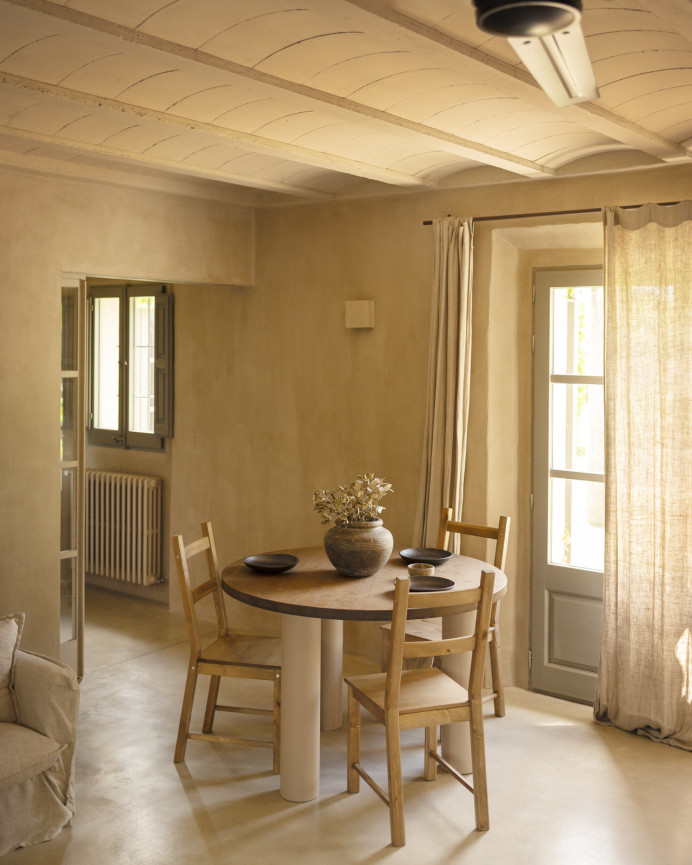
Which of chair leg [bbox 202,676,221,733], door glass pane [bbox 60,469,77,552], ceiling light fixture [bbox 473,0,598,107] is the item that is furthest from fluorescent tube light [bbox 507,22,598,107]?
door glass pane [bbox 60,469,77,552]

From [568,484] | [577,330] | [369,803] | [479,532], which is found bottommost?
[369,803]

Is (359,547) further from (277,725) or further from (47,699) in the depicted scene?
(47,699)

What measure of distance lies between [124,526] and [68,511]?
1775 mm

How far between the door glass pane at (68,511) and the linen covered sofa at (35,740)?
1419 millimetres

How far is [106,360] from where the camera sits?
6824mm

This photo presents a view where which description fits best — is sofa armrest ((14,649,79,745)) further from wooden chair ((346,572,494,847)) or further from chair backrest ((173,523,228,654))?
wooden chair ((346,572,494,847))

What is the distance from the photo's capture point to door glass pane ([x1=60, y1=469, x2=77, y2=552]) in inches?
189

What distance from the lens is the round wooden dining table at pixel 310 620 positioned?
348 centimetres

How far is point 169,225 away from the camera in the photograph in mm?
5223

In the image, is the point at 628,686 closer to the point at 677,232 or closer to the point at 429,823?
the point at 429,823

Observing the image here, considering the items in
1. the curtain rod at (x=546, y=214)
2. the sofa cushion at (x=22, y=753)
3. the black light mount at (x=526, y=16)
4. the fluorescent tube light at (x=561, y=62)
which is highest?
the curtain rod at (x=546, y=214)

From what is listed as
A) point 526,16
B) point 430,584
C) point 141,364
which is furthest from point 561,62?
point 141,364

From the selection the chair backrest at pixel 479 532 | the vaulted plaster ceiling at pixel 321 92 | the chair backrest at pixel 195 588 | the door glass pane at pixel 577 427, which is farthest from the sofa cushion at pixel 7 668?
the door glass pane at pixel 577 427

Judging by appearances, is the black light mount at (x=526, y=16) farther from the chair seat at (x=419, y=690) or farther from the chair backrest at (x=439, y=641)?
the chair seat at (x=419, y=690)
